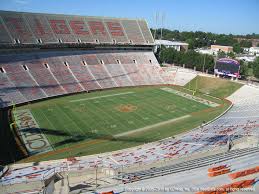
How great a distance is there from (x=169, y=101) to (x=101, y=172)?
3121 cm

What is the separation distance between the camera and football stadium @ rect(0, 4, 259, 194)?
18.8 meters

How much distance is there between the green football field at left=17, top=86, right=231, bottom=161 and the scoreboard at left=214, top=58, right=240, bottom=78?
10.9 meters

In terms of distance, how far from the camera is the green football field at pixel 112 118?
108ft

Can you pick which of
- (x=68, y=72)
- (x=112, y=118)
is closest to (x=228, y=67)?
(x=112, y=118)

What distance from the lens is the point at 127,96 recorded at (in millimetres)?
51969

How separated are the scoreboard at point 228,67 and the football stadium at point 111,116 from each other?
300mm

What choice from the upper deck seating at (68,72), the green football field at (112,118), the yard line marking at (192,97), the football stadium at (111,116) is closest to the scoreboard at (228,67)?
the football stadium at (111,116)

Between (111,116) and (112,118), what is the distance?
2.45 feet

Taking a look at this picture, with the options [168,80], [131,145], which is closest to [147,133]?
[131,145]

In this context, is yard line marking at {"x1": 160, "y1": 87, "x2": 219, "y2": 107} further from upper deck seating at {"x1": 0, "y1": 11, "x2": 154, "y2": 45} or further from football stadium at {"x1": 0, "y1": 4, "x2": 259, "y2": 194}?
upper deck seating at {"x1": 0, "y1": 11, "x2": 154, "y2": 45}

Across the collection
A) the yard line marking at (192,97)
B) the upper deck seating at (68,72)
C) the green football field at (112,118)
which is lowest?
the green football field at (112,118)

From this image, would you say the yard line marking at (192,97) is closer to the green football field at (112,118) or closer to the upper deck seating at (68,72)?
the green football field at (112,118)

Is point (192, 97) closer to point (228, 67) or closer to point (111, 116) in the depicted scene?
point (228, 67)

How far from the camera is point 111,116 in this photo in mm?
41219
